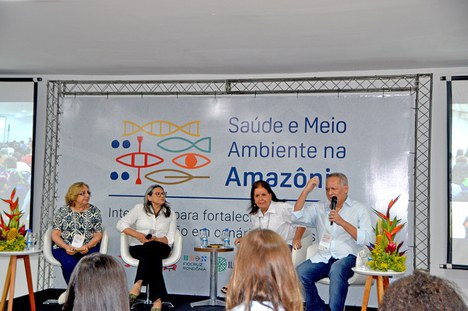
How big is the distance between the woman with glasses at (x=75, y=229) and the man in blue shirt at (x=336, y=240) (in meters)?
2.11

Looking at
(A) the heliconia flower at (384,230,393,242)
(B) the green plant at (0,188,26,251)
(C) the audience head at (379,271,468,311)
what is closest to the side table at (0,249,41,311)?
(B) the green plant at (0,188,26,251)

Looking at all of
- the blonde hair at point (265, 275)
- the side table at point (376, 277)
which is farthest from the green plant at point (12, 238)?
the blonde hair at point (265, 275)

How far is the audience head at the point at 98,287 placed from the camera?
2002 millimetres

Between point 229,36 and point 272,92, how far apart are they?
1.48 meters

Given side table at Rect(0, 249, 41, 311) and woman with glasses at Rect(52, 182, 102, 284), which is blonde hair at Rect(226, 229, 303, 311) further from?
woman with glasses at Rect(52, 182, 102, 284)

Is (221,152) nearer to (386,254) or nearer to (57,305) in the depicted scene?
(57,305)

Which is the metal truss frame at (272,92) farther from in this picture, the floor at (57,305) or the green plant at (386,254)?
the green plant at (386,254)

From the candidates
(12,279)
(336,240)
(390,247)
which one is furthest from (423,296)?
(12,279)

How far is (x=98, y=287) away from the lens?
A: 6.61 feet

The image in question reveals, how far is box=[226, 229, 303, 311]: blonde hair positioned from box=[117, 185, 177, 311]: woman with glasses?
4016mm

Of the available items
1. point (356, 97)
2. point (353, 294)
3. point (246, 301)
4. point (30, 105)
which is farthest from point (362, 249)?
point (30, 105)

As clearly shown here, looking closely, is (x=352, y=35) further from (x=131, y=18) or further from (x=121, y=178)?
(x=121, y=178)

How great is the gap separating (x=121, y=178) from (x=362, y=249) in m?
2.92

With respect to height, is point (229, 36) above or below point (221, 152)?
above
